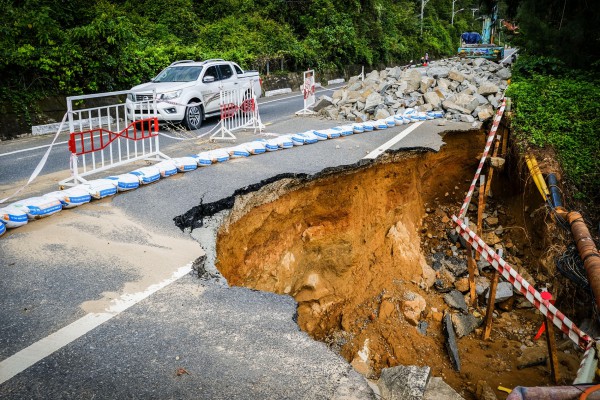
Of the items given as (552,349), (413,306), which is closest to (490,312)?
(413,306)

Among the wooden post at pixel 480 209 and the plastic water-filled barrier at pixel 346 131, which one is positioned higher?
the plastic water-filled barrier at pixel 346 131

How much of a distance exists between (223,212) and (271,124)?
8.27 metres

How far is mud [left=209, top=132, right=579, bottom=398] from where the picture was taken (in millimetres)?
7586

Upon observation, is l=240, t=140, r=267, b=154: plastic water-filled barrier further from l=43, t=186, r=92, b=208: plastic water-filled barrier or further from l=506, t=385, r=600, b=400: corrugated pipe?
l=506, t=385, r=600, b=400: corrugated pipe

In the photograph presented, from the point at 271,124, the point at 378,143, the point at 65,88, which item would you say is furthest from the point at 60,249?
the point at 65,88

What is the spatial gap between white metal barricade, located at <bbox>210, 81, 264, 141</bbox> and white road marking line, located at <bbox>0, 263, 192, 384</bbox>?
7747 mm

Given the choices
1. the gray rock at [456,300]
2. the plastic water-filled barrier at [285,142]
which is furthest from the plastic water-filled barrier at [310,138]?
the gray rock at [456,300]

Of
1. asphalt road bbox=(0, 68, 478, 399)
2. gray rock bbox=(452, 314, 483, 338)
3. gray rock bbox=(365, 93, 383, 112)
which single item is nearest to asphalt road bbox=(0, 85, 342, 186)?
gray rock bbox=(365, 93, 383, 112)

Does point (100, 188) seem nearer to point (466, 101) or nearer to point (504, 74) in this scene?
point (466, 101)

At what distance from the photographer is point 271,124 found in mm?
15000

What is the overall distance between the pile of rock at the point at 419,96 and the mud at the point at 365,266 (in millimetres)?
3563

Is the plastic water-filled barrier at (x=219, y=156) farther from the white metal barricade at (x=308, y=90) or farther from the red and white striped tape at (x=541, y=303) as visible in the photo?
the white metal barricade at (x=308, y=90)

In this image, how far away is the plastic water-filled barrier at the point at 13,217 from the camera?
5863mm

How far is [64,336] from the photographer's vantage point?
3818mm
